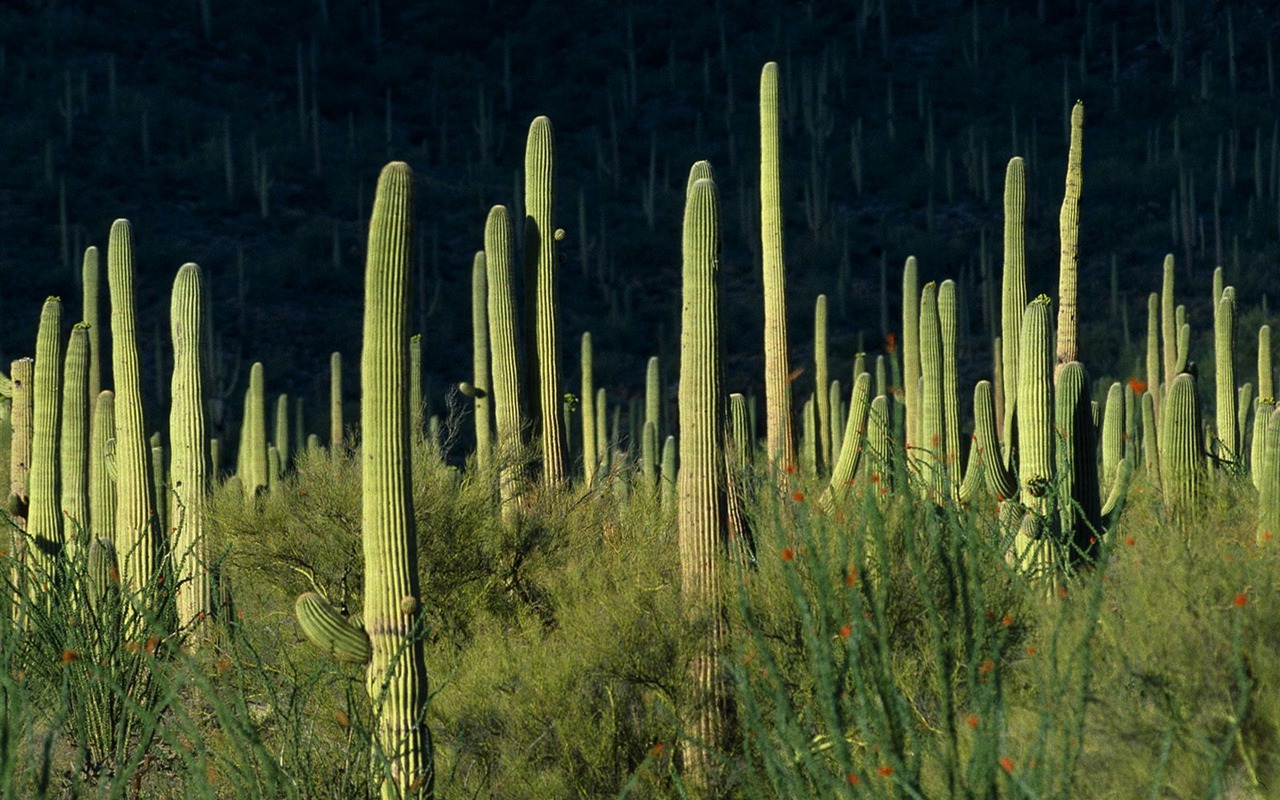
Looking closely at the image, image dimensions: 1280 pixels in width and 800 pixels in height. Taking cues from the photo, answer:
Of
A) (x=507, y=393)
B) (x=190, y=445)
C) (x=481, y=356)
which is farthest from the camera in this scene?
(x=481, y=356)

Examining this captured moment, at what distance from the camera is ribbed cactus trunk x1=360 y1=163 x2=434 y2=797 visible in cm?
716

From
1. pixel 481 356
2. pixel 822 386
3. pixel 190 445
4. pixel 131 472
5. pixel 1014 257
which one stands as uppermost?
pixel 1014 257

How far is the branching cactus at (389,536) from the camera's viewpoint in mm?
7129

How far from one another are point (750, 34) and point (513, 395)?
33440mm

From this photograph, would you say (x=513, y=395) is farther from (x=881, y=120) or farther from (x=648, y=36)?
(x=648, y=36)

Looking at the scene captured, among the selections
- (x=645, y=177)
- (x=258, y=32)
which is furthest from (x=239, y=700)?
(x=258, y=32)

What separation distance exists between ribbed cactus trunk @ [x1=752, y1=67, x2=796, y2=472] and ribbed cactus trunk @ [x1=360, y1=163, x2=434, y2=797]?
10.8 feet

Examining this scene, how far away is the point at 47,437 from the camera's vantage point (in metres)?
10.8

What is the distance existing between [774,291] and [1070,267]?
1.87 m

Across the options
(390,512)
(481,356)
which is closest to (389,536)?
(390,512)

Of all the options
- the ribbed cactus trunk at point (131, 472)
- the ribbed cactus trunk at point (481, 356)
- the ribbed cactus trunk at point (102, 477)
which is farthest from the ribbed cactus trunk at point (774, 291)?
the ribbed cactus trunk at point (102, 477)

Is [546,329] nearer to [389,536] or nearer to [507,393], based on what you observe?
[507,393]

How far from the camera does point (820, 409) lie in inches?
661

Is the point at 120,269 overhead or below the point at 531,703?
overhead
